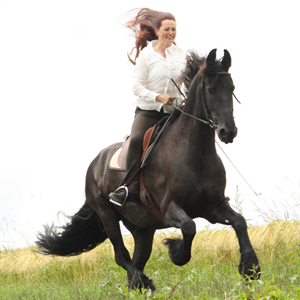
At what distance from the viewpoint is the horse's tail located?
9383 mm

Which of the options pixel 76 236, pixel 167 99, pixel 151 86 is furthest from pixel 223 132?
pixel 76 236

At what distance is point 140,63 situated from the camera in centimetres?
703

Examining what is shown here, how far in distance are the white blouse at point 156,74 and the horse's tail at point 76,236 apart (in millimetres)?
2938

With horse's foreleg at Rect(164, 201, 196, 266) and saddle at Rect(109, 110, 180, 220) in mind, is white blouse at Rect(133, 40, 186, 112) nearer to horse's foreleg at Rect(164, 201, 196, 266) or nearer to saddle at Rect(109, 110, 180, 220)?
saddle at Rect(109, 110, 180, 220)

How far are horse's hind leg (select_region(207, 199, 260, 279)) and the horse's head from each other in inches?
42.2

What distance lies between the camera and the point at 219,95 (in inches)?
233

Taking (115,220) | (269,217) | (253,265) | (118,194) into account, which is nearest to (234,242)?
(269,217)

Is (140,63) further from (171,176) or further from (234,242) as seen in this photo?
(234,242)

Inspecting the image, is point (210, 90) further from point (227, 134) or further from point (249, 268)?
point (249, 268)

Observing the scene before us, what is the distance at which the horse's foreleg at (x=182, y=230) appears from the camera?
6.09m

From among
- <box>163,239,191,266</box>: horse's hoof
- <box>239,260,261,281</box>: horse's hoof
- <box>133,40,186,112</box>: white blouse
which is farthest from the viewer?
<box>133,40,186,112</box>: white blouse

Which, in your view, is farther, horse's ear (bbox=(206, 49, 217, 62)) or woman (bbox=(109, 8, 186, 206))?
woman (bbox=(109, 8, 186, 206))

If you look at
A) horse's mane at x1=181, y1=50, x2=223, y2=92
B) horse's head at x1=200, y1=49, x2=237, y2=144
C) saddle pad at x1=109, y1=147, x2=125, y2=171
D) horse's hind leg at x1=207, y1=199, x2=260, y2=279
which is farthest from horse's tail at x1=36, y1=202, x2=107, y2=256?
horse's head at x1=200, y1=49, x2=237, y2=144

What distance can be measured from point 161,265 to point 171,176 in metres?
4.02
